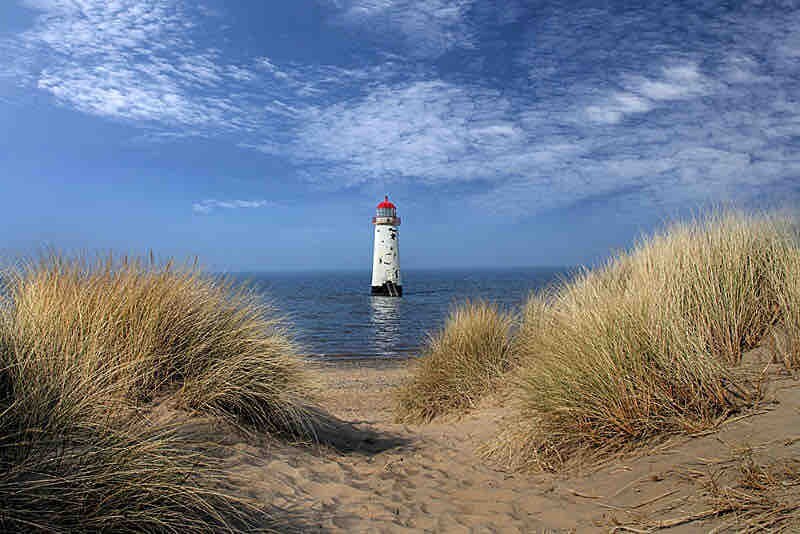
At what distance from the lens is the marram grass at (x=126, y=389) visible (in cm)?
247

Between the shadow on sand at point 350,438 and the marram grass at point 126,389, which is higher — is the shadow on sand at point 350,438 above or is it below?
below

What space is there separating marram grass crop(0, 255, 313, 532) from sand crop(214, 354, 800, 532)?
1.64 feet

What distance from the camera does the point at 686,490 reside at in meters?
3.12

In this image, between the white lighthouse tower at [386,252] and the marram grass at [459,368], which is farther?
the white lighthouse tower at [386,252]

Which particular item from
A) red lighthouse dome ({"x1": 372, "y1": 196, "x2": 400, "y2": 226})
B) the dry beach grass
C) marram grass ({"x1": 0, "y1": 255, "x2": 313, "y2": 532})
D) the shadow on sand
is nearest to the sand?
the dry beach grass

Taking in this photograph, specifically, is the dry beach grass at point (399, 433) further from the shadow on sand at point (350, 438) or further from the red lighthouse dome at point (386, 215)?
the red lighthouse dome at point (386, 215)

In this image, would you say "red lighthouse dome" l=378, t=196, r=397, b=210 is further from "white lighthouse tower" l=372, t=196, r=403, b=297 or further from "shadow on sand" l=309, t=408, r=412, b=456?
"shadow on sand" l=309, t=408, r=412, b=456

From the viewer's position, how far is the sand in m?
3.17

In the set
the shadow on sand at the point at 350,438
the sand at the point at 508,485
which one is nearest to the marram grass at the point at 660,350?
the sand at the point at 508,485

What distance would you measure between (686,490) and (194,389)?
376 centimetres

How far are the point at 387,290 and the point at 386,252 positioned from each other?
365 centimetres

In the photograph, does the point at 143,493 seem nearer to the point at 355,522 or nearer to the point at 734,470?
the point at 355,522

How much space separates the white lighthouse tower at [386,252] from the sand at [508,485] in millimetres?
30842

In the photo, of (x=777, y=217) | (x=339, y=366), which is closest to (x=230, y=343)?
(x=777, y=217)
